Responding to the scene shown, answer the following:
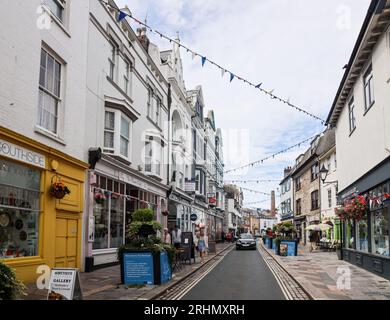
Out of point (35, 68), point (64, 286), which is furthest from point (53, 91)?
point (64, 286)

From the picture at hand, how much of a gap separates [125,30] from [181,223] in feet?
54.4

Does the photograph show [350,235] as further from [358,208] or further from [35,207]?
[35,207]

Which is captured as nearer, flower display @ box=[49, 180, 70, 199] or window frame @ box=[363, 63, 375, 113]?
flower display @ box=[49, 180, 70, 199]

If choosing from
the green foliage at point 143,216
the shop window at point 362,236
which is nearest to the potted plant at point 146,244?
the green foliage at point 143,216

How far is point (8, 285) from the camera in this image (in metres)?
5.17

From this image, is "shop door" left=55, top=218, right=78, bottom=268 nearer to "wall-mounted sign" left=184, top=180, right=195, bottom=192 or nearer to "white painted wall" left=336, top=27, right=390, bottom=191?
"white painted wall" left=336, top=27, right=390, bottom=191

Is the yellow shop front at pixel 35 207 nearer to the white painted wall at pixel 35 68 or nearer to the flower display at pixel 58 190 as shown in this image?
the flower display at pixel 58 190

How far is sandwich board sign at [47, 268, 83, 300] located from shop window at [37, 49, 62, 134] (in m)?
6.43

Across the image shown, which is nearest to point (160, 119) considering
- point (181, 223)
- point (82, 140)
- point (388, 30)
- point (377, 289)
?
point (181, 223)

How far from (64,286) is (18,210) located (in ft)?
16.5

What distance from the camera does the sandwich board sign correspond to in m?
7.08

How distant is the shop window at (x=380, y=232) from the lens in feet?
46.2

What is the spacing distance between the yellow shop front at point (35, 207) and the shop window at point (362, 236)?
438 inches

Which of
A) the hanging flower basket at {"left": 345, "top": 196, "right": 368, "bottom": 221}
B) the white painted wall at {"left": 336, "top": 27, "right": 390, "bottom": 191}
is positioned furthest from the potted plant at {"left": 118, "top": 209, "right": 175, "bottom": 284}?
the hanging flower basket at {"left": 345, "top": 196, "right": 368, "bottom": 221}
